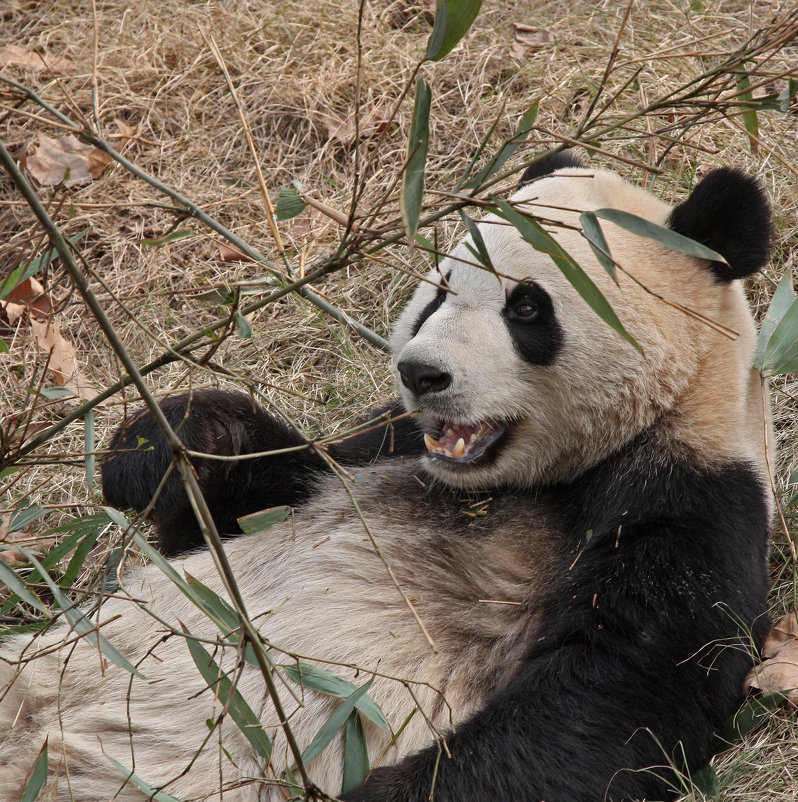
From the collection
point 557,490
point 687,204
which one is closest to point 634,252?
point 687,204

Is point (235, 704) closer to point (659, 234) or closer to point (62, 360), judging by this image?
point (659, 234)

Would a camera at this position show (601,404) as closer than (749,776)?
No

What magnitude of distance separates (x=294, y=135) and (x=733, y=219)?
2886mm

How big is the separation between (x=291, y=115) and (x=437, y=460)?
9.48 feet

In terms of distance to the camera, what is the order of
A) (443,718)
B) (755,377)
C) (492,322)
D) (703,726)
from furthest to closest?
(755,377)
(492,322)
(443,718)
(703,726)

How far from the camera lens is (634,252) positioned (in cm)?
257

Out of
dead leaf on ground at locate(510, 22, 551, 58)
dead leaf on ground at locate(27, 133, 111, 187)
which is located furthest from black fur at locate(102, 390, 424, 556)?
dead leaf on ground at locate(510, 22, 551, 58)

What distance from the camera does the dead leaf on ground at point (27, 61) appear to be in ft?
16.4

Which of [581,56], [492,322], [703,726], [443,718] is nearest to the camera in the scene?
[703,726]

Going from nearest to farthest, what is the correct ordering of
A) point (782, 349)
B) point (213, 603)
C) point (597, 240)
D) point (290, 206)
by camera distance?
point (597, 240) → point (213, 603) → point (290, 206) → point (782, 349)

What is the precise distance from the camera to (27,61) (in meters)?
5.08

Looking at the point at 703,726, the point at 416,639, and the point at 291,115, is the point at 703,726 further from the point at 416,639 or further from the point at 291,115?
the point at 291,115

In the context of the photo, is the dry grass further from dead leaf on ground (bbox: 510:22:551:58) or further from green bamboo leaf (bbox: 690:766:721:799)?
green bamboo leaf (bbox: 690:766:721:799)

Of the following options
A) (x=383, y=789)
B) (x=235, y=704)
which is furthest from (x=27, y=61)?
(x=383, y=789)
